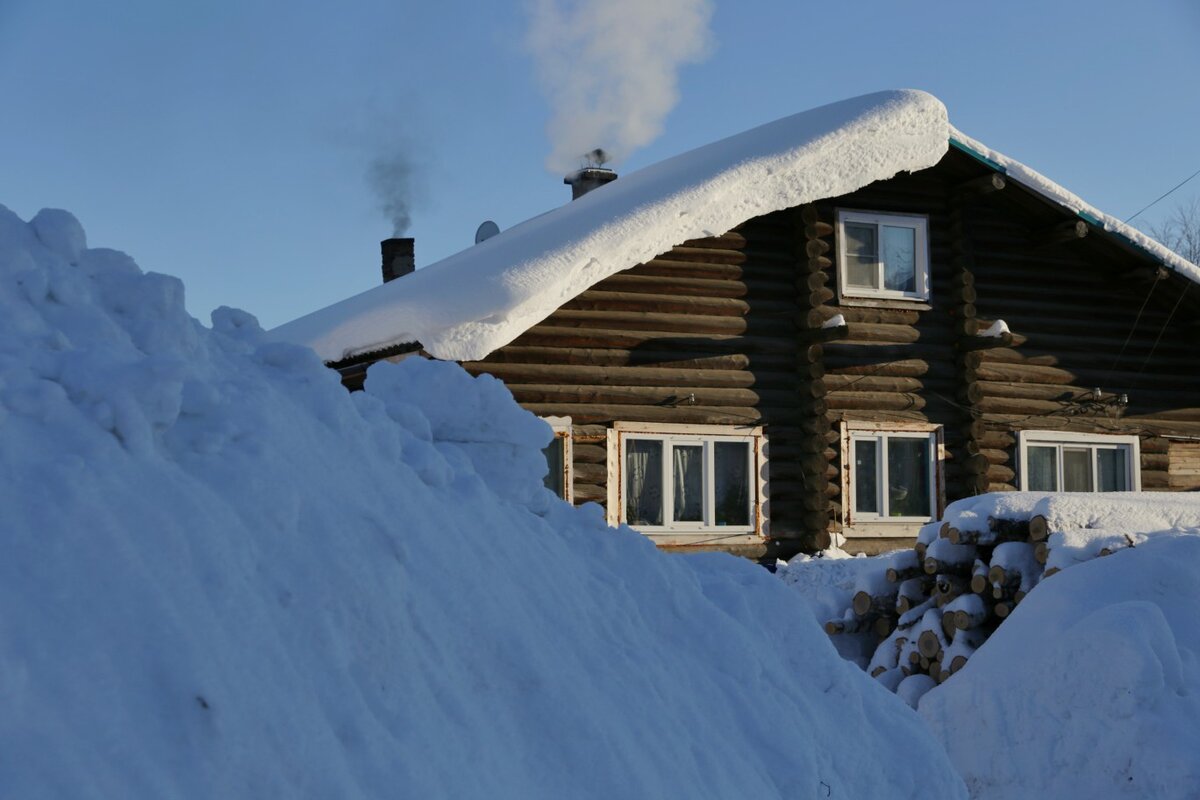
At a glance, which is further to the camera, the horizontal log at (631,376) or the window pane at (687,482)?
the window pane at (687,482)

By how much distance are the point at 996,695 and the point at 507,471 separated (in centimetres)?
314

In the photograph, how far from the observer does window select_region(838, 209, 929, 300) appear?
537 inches

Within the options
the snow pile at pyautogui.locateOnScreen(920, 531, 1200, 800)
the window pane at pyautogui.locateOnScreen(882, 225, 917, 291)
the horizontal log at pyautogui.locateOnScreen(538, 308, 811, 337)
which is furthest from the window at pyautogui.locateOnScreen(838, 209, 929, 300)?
the snow pile at pyautogui.locateOnScreen(920, 531, 1200, 800)

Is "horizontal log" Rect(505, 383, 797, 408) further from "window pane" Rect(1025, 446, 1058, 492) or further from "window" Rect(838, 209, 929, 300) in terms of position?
"window pane" Rect(1025, 446, 1058, 492)

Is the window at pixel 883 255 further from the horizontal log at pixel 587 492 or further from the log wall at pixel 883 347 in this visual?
the horizontal log at pixel 587 492

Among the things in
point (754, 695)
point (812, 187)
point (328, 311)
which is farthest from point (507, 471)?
point (328, 311)

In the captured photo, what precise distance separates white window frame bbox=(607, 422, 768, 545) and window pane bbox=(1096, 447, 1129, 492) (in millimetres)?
4262

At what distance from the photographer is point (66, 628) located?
2.19m

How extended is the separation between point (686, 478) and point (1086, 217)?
5271 millimetres

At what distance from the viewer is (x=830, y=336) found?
13.0 meters

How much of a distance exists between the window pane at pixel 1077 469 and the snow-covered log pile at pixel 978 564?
394cm

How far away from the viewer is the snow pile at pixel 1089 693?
5520 mm

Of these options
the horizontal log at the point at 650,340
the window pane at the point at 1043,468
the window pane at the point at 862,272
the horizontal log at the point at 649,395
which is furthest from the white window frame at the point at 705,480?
the window pane at the point at 1043,468

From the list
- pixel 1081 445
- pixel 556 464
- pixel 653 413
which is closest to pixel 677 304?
pixel 653 413
